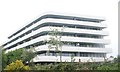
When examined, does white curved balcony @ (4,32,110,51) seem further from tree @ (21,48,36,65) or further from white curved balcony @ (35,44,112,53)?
tree @ (21,48,36,65)

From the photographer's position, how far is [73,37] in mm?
71188

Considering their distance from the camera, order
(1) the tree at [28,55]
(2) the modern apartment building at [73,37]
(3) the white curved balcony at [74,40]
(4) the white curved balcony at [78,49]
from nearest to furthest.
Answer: (1) the tree at [28,55], (4) the white curved balcony at [78,49], (2) the modern apartment building at [73,37], (3) the white curved balcony at [74,40]

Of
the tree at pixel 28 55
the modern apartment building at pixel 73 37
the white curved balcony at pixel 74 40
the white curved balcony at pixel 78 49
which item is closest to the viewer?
the tree at pixel 28 55

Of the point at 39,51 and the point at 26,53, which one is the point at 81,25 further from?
the point at 26,53

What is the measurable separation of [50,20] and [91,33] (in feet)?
33.5

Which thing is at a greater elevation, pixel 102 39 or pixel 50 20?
pixel 50 20

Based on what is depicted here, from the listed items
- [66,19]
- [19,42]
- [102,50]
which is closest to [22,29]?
[19,42]

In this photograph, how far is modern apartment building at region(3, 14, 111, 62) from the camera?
226ft

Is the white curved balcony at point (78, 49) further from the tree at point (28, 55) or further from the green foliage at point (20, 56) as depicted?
the tree at point (28, 55)

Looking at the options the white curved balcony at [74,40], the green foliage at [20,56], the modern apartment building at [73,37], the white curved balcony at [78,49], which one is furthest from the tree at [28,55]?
the white curved balcony at [74,40]

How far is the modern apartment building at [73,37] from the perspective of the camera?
6895 cm

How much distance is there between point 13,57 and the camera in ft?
220

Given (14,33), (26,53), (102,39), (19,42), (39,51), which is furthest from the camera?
(14,33)

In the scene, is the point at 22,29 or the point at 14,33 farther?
the point at 14,33
